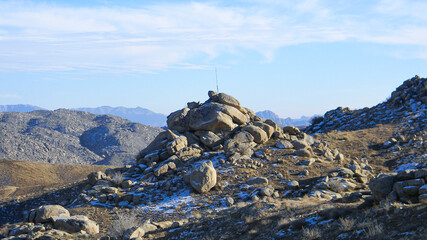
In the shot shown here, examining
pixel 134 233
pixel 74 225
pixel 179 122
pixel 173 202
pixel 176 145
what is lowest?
pixel 173 202

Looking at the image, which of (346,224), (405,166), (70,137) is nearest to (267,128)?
(405,166)

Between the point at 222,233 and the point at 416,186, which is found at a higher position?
the point at 416,186

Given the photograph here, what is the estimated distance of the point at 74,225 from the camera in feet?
45.6

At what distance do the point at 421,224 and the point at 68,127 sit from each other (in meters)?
95.1

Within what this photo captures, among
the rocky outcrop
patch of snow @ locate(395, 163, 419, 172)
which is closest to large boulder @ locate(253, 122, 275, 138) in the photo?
the rocky outcrop

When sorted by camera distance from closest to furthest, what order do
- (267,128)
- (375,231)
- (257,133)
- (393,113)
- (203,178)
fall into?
(375,231)
(203,178)
(257,133)
(267,128)
(393,113)

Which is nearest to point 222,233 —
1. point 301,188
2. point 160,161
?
point 301,188

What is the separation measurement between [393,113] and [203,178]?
926 inches

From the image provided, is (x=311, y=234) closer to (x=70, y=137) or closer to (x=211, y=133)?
(x=211, y=133)

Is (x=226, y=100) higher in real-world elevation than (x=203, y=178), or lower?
higher

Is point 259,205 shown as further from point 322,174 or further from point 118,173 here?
point 118,173

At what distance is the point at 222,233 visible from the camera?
38.3 feet

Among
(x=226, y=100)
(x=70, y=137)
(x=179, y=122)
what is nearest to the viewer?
(x=179, y=122)

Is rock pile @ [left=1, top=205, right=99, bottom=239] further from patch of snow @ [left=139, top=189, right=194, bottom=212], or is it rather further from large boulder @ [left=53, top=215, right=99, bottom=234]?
patch of snow @ [left=139, top=189, right=194, bottom=212]
